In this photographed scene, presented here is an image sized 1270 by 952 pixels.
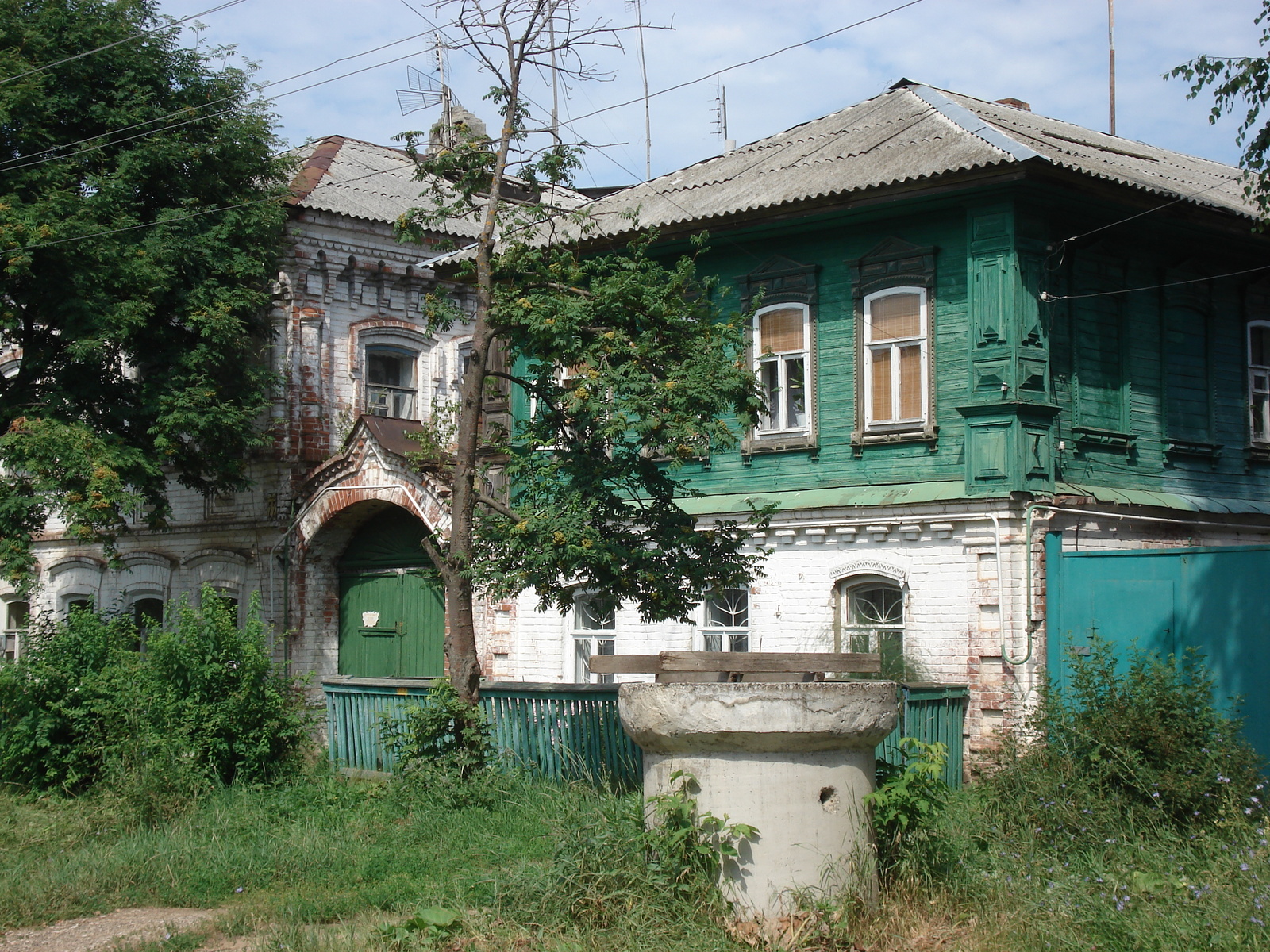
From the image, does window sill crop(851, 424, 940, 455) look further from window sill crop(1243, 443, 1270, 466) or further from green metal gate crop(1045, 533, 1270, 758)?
window sill crop(1243, 443, 1270, 466)

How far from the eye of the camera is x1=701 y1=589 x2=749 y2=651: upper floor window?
46.0 feet

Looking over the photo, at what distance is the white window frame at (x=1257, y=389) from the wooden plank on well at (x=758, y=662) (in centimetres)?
981

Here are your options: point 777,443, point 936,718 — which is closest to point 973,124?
point 777,443

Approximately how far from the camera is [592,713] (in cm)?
1041

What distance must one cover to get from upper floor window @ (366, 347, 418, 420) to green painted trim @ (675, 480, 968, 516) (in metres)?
6.04

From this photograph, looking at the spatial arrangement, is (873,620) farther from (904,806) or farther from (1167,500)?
(904,806)

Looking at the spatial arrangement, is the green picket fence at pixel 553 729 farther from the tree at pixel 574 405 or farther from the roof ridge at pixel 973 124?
the roof ridge at pixel 973 124

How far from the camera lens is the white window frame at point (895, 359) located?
13.1 meters

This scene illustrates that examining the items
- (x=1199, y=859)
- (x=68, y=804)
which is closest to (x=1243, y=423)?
(x=1199, y=859)

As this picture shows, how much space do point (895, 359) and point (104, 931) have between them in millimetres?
9040

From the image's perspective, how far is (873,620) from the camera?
13.2 metres

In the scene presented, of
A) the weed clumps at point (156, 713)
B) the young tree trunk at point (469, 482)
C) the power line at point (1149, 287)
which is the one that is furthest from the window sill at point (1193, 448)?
the weed clumps at point (156, 713)

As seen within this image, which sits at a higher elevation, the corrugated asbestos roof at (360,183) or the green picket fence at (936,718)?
the corrugated asbestos roof at (360,183)

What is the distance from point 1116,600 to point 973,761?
6.42ft
